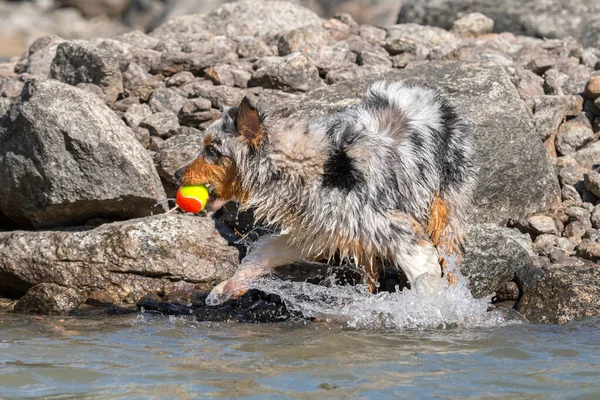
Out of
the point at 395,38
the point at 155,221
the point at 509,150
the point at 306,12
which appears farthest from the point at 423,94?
the point at 306,12

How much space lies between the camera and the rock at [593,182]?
9039 millimetres

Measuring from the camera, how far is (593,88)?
10.3 metres

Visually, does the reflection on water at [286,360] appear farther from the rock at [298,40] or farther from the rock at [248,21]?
the rock at [248,21]

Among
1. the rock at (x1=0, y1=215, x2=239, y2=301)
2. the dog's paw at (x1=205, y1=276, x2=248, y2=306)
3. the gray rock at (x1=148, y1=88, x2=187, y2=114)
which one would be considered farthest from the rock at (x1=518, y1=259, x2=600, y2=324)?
the gray rock at (x1=148, y1=88, x2=187, y2=114)

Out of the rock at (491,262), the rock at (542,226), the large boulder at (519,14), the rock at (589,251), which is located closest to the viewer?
the rock at (491,262)

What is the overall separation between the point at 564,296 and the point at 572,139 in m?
3.12

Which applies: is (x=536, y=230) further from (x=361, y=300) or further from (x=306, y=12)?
(x=306, y=12)

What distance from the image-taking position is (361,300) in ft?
24.5

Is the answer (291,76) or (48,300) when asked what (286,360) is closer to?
(48,300)

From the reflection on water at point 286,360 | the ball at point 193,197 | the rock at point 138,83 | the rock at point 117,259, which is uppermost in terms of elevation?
the rock at point 138,83

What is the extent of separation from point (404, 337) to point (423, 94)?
7.59ft

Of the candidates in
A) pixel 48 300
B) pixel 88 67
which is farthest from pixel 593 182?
pixel 88 67

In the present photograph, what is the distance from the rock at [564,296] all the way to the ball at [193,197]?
269 centimetres

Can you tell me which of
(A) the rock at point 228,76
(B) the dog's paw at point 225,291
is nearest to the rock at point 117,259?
(B) the dog's paw at point 225,291
